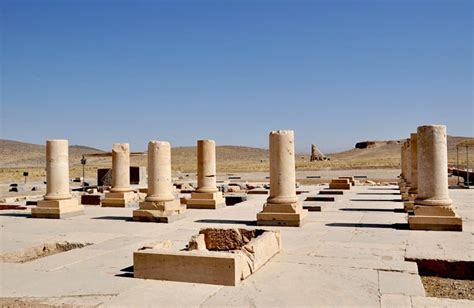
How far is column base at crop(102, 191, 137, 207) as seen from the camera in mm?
16953

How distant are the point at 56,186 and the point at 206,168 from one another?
4.95m

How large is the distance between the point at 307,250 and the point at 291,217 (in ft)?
9.94

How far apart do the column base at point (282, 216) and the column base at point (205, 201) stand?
4.27 metres

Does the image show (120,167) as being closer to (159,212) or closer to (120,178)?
(120,178)

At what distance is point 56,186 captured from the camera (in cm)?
1448

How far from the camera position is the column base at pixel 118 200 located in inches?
667

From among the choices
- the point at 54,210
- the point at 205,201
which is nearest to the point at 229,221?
the point at 205,201

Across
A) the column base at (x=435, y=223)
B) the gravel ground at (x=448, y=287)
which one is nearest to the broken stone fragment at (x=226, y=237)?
the gravel ground at (x=448, y=287)

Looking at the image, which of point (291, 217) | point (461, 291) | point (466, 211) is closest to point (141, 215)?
point (291, 217)

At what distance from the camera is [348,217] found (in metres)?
13.0

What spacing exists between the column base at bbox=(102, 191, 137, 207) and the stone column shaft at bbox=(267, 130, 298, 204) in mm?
7104

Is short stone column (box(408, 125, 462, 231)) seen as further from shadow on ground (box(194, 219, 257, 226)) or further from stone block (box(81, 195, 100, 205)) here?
stone block (box(81, 195, 100, 205))

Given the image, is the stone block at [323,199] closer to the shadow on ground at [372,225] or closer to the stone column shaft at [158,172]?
the shadow on ground at [372,225]

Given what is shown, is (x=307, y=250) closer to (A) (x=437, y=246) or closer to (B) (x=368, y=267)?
(B) (x=368, y=267)
